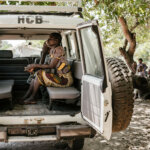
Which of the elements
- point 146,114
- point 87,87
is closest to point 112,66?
point 87,87

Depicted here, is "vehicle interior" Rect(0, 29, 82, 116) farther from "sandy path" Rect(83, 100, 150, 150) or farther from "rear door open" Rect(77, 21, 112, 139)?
"sandy path" Rect(83, 100, 150, 150)

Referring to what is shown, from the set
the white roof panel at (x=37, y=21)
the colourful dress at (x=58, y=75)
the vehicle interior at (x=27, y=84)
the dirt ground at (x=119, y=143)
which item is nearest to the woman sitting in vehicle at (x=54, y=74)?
the colourful dress at (x=58, y=75)

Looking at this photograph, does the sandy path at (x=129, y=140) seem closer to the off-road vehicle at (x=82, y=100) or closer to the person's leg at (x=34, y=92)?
the off-road vehicle at (x=82, y=100)

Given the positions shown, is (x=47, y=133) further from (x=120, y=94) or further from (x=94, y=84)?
(x=120, y=94)

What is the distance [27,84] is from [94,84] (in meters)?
3.16

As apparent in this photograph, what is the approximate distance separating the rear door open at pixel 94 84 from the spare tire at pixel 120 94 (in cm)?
22

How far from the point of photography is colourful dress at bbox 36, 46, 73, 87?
5207 mm

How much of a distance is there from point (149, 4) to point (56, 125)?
800cm

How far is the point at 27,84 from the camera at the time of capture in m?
6.71

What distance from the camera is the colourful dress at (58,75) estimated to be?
5.21 metres

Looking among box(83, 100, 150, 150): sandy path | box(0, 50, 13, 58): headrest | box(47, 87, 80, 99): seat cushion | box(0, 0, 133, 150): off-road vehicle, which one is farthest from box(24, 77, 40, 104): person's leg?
box(0, 50, 13, 58): headrest

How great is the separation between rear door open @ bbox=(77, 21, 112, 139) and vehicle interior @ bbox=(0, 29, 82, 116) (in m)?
0.47

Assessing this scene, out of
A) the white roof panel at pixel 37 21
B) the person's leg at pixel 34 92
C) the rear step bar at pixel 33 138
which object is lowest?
the rear step bar at pixel 33 138

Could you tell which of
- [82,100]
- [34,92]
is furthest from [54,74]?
[82,100]
